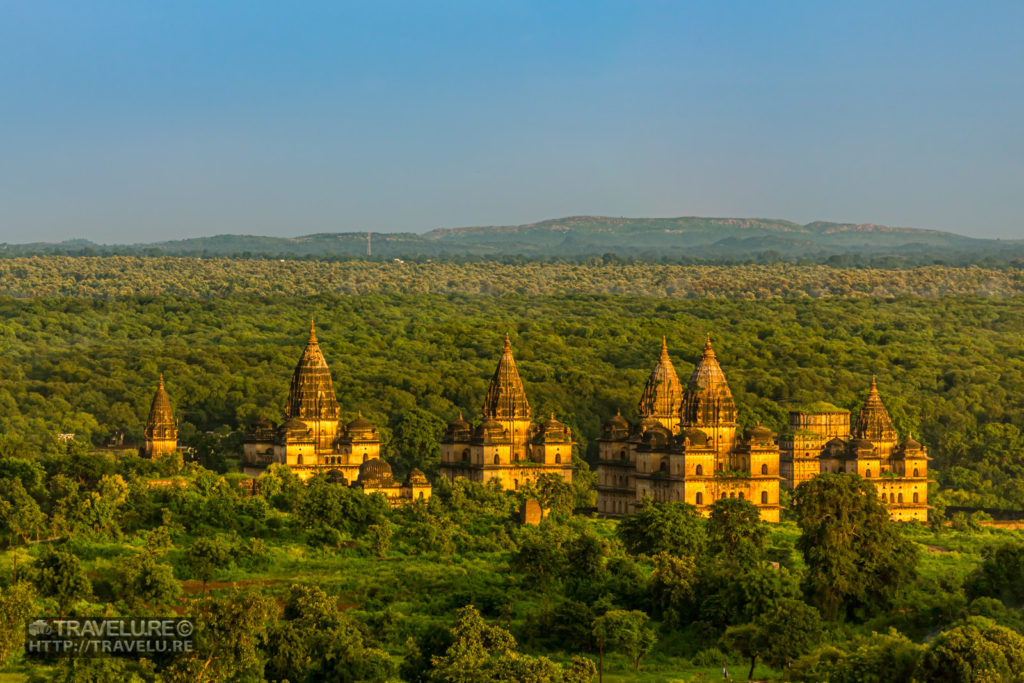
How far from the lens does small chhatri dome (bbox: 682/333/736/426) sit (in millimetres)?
99625

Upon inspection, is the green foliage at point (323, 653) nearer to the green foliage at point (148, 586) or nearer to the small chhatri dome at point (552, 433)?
the green foliage at point (148, 586)

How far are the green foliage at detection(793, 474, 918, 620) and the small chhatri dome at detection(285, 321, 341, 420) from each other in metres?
30.5

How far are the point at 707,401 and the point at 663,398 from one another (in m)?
5.32

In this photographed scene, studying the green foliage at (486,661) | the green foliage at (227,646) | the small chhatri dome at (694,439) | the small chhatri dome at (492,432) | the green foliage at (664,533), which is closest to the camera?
the green foliage at (486,661)

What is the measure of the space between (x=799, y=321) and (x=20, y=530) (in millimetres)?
126513

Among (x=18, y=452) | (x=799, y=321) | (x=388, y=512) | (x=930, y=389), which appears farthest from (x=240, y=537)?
(x=799, y=321)

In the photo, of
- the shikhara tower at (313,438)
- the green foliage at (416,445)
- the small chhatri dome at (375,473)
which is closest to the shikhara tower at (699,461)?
the shikhara tower at (313,438)

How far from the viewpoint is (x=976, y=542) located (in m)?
→ 93.4

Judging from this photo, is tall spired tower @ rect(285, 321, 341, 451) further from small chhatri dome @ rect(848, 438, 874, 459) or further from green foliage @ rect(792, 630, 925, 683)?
green foliage @ rect(792, 630, 925, 683)

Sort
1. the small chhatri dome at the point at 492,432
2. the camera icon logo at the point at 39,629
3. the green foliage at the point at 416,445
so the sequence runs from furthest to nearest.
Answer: the green foliage at the point at 416,445, the small chhatri dome at the point at 492,432, the camera icon logo at the point at 39,629

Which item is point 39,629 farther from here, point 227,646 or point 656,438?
point 656,438

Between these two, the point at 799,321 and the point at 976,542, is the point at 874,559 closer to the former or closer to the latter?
the point at 976,542

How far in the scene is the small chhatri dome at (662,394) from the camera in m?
105

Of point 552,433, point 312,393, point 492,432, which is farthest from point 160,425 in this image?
point 552,433
